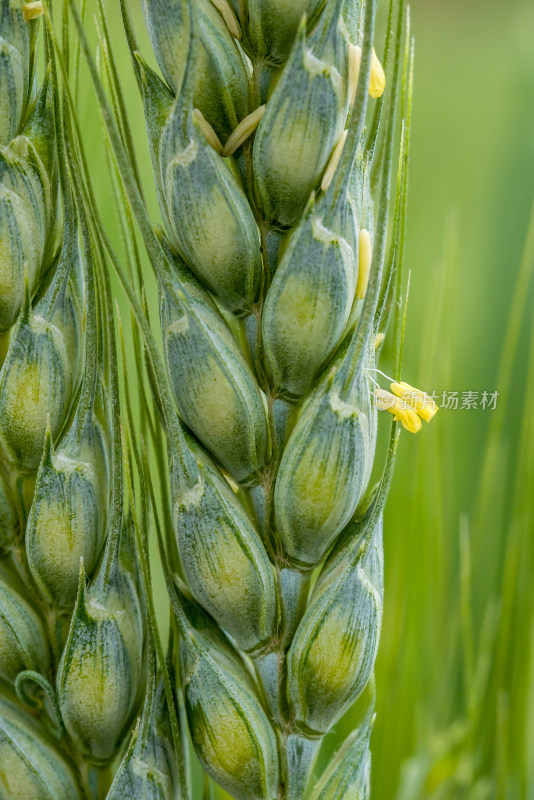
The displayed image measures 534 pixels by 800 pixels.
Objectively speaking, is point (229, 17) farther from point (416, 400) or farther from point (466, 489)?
point (466, 489)

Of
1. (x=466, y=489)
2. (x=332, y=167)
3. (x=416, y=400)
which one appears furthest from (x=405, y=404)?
(x=466, y=489)

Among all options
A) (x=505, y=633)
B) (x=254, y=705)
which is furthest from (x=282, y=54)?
(x=505, y=633)

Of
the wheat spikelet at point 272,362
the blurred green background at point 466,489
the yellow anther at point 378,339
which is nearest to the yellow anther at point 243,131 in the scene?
the wheat spikelet at point 272,362

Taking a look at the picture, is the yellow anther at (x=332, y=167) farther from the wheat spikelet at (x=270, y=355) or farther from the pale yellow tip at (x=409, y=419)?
the pale yellow tip at (x=409, y=419)

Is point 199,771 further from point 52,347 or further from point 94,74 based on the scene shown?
point 94,74

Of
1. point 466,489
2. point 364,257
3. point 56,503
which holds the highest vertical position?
point 364,257

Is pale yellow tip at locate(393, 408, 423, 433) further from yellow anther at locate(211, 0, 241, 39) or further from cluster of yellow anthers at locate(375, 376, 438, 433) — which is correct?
yellow anther at locate(211, 0, 241, 39)
